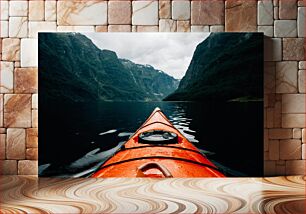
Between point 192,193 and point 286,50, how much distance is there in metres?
1.47

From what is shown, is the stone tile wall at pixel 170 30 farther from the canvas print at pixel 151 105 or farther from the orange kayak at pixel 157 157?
the orange kayak at pixel 157 157

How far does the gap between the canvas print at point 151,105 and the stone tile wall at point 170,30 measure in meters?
0.10

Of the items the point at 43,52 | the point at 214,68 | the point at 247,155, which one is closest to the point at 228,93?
the point at 214,68

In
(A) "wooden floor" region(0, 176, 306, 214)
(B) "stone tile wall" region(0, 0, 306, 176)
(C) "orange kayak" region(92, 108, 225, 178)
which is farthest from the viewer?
(B) "stone tile wall" region(0, 0, 306, 176)

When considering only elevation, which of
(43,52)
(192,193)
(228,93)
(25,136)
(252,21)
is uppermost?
(252,21)

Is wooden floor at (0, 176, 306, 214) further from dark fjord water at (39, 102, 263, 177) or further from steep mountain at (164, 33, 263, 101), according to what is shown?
steep mountain at (164, 33, 263, 101)

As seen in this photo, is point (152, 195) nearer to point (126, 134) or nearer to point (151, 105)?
point (126, 134)

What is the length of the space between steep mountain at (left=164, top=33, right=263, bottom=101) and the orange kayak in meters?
0.29

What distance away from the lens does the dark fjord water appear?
11.1 feet

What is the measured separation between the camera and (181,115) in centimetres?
345

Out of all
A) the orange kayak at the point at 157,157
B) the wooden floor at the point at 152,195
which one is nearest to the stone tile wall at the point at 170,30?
the wooden floor at the point at 152,195

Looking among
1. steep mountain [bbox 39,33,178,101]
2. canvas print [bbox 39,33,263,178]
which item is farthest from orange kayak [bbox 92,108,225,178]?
steep mountain [bbox 39,33,178,101]

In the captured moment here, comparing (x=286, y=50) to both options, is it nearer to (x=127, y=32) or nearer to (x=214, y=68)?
(x=214, y=68)

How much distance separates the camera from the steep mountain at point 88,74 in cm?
340
